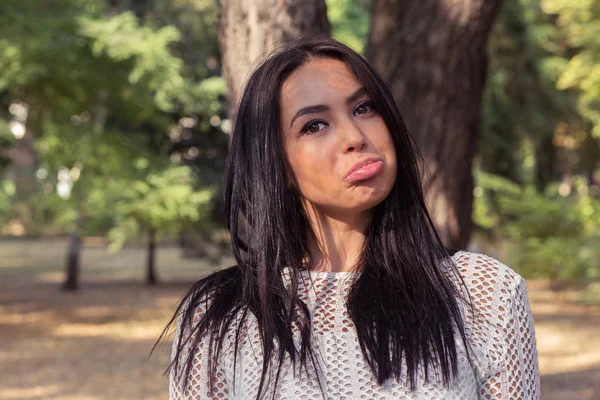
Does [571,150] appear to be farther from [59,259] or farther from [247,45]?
[247,45]

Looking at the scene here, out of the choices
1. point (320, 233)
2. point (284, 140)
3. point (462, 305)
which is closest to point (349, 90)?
point (284, 140)

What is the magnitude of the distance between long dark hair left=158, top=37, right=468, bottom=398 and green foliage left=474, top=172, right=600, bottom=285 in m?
12.6

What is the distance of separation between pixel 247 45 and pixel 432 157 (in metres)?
1.79

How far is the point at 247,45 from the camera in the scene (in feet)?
13.2

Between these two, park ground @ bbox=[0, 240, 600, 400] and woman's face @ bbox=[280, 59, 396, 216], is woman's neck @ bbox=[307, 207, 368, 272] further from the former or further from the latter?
park ground @ bbox=[0, 240, 600, 400]

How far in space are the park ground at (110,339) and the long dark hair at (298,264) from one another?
0.79m

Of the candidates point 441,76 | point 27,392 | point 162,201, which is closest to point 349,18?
point 162,201

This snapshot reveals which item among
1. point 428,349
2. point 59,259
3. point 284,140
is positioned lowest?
point 59,259

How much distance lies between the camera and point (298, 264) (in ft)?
7.26

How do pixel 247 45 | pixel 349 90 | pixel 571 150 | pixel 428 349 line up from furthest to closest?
1. pixel 571 150
2. pixel 247 45
3. pixel 349 90
4. pixel 428 349

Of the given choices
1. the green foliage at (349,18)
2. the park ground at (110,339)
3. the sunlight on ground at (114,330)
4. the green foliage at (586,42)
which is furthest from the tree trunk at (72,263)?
the green foliage at (586,42)

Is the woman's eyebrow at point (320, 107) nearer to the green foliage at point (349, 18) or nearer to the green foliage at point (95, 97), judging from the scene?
the green foliage at point (95, 97)

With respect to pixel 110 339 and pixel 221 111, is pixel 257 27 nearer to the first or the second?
pixel 110 339

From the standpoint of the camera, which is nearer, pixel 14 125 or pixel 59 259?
pixel 14 125
